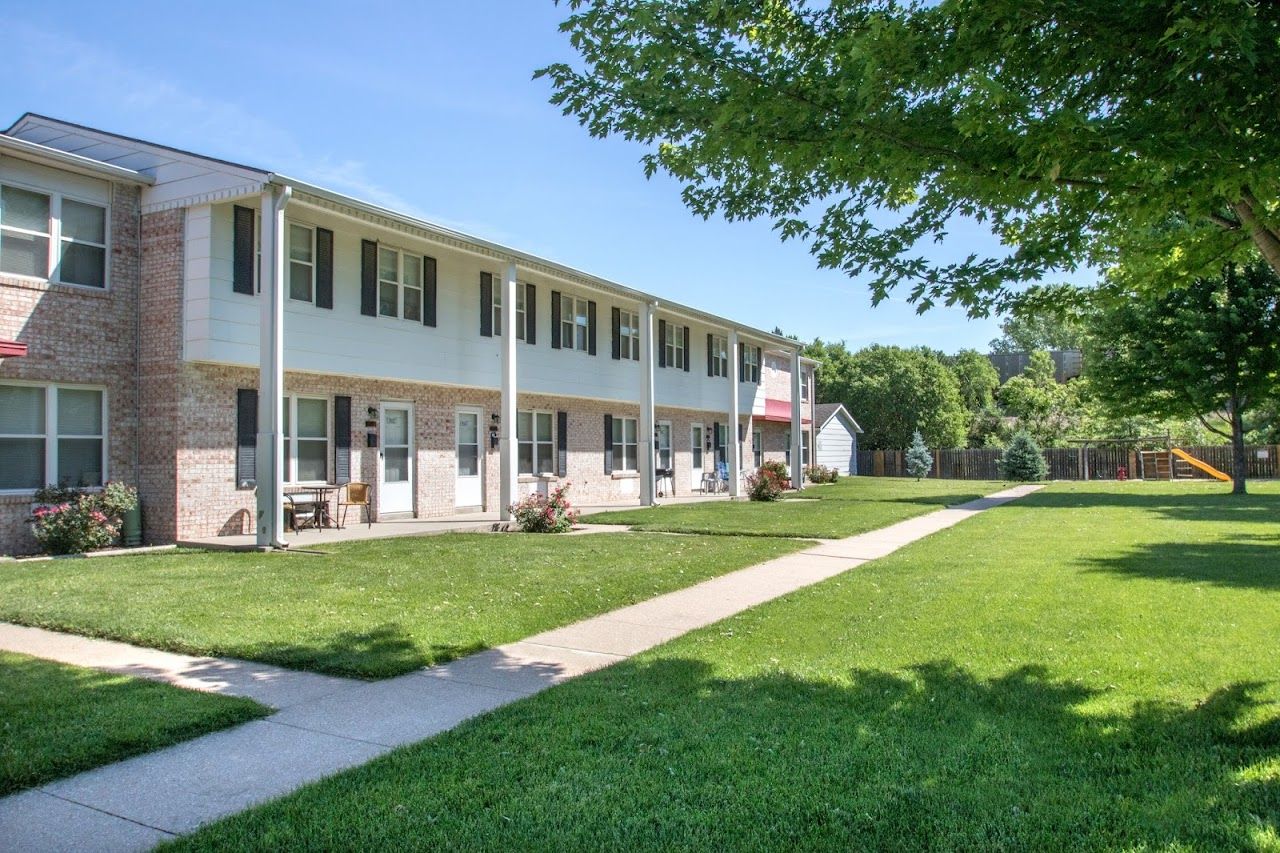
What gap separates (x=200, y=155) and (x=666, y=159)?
32.9 feet

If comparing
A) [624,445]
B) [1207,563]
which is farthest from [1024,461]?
[1207,563]

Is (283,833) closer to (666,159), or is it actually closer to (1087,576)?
(666,159)

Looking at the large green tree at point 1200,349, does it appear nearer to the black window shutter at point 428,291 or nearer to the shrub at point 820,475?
the shrub at point 820,475

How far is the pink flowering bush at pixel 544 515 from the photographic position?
15.3 metres

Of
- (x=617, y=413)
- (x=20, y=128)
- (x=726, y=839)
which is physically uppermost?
(x=20, y=128)

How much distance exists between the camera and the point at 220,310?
12.9 meters

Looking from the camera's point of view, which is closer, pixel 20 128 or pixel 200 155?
pixel 200 155

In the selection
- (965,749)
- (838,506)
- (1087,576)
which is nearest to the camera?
(965,749)

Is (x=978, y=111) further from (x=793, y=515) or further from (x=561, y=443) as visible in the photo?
(x=561, y=443)

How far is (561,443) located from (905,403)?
3165 centimetres

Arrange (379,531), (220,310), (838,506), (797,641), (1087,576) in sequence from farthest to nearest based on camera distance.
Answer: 1. (838,506)
2. (379,531)
3. (220,310)
4. (1087,576)
5. (797,641)

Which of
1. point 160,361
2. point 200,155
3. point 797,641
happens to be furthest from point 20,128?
point 797,641

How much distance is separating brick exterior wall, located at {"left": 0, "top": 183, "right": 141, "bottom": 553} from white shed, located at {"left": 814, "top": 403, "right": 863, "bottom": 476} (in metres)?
32.0

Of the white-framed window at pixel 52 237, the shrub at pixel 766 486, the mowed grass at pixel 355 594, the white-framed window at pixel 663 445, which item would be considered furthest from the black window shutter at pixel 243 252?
the white-framed window at pixel 663 445
